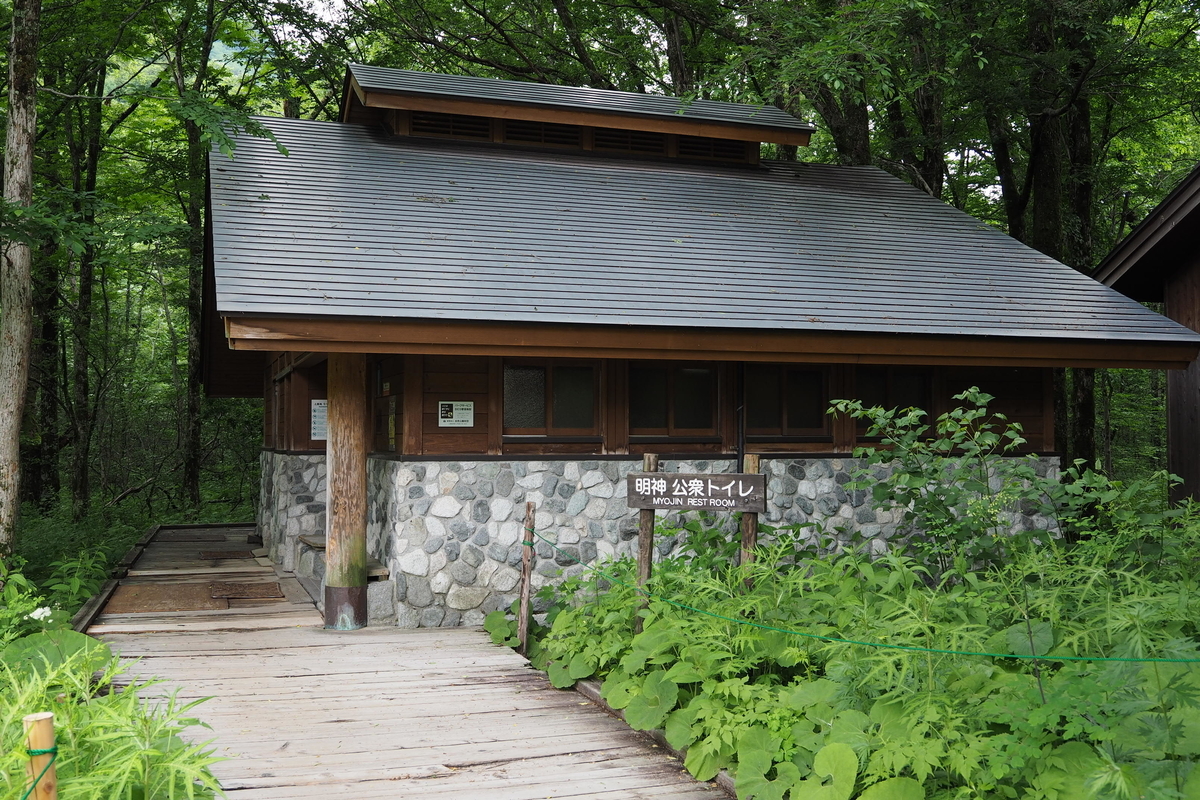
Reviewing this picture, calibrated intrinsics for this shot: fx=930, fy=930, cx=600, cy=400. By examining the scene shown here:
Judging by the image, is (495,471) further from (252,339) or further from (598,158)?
(598,158)

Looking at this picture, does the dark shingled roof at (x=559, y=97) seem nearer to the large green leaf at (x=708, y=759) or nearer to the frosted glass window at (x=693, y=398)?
the frosted glass window at (x=693, y=398)

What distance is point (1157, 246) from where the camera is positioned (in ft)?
32.3

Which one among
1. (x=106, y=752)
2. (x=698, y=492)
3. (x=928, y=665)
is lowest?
(x=106, y=752)

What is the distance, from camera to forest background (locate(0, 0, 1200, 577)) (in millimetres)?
13117

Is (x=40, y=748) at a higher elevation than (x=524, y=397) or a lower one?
lower

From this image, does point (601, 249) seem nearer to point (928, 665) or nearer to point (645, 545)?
point (645, 545)

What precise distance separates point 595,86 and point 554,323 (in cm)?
1149

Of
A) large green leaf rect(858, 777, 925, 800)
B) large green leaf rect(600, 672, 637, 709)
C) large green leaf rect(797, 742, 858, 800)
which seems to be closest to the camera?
large green leaf rect(858, 777, 925, 800)

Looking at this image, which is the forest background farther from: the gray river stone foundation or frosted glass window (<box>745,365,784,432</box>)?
the gray river stone foundation

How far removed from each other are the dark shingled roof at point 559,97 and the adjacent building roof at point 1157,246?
4.14 metres

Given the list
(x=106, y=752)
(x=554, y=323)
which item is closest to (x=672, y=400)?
(x=554, y=323)

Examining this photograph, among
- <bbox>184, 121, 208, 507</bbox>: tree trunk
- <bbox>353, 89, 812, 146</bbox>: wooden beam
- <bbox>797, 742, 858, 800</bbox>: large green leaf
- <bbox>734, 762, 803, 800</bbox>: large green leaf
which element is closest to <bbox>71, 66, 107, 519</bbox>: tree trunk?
<bbox>184, 121, 208, 507</bbox>: tree trunk

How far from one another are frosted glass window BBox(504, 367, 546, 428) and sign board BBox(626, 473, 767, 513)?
7.83 feet

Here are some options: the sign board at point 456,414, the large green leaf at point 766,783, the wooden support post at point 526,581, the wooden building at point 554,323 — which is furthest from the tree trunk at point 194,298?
the large green leaf at point 766,783
